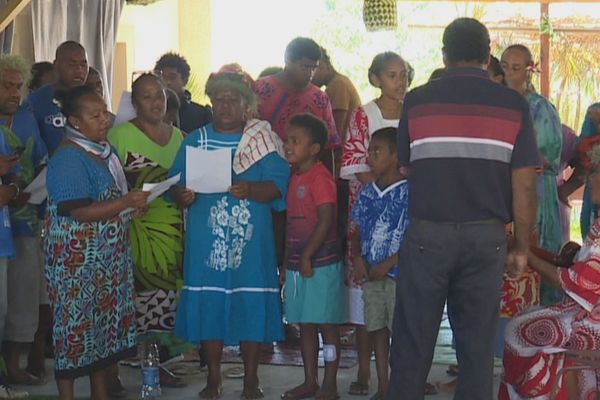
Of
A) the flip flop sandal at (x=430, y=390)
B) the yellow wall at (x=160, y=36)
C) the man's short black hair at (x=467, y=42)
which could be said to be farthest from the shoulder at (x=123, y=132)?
the yellow wall at (x=160, y=36)

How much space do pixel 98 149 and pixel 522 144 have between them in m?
2.03

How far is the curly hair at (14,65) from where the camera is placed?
5.96 meters

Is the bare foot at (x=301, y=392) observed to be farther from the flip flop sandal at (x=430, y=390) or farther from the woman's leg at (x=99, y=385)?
the woman's leg at (x=99, y=385)

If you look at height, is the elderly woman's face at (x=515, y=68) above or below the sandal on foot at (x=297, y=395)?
above

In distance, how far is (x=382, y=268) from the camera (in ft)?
17.6

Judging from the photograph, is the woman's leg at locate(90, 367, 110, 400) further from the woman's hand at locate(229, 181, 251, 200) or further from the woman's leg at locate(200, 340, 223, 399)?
the woman's hand at locate(229, 181, 251, 200)

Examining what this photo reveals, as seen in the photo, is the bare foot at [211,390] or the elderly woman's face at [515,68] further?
the elderly woman's face at [515,68]

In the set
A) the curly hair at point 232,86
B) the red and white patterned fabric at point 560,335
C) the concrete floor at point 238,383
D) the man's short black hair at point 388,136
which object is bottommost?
the concrete floor at point 238,383

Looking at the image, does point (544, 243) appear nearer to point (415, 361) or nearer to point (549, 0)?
point (415, 361)

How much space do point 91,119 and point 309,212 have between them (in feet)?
4.26

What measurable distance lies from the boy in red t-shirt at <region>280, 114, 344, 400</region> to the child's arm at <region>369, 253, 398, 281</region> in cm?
29

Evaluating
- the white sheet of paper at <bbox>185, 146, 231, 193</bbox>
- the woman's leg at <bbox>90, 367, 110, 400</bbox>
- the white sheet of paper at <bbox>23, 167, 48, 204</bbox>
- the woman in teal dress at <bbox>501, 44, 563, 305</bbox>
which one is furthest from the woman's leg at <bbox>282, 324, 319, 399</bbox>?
the white sheet of paper at <bbox>23, 167, 48, 204</bbox>

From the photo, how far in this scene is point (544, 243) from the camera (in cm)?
621

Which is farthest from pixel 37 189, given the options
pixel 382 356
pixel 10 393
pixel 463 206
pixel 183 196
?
pixel 463 206
